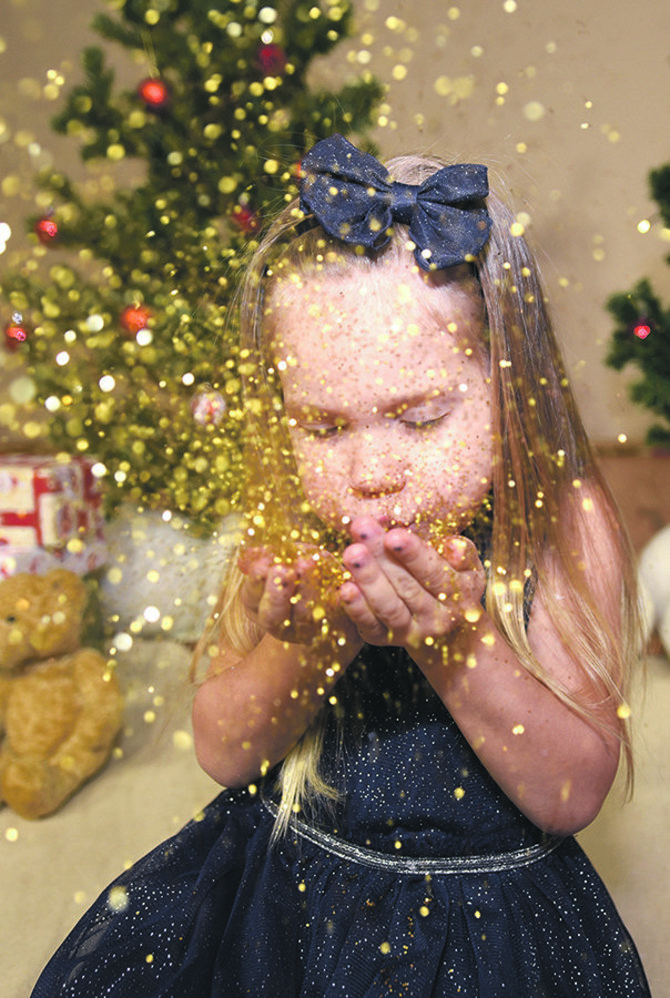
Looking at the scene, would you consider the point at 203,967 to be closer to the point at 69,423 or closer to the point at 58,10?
the point at 69,423

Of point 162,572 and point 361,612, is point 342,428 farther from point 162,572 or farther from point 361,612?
point 162,572

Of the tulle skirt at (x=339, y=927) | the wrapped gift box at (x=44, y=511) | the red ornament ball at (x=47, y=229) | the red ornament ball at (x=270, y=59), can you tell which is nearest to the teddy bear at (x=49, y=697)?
the wrapped gift box at (x=44, y=511)

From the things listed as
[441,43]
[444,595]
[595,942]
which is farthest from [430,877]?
[441,43]

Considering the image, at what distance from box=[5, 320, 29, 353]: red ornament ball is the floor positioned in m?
0.24

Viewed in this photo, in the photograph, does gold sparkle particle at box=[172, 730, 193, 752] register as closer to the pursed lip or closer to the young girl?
the young girl

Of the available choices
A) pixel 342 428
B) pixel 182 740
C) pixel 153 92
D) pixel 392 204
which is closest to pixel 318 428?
pixel 342 428

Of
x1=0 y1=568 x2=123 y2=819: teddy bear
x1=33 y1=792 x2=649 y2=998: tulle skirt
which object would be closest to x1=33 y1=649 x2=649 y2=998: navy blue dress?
x1=33 y1=792 x2=649 y2=998: tulle skirt

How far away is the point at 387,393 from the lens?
397 millimetres

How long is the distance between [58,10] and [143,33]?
6 cm

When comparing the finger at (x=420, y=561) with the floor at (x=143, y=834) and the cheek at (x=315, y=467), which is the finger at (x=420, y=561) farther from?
the floor at (x=143, y=834)

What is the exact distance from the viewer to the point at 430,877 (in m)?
0.51

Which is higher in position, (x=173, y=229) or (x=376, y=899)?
(x=173, y=229)

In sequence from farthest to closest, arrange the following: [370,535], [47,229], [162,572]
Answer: [162,572]
[47,229]
[370,535]

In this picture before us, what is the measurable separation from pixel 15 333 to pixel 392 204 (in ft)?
0.75
